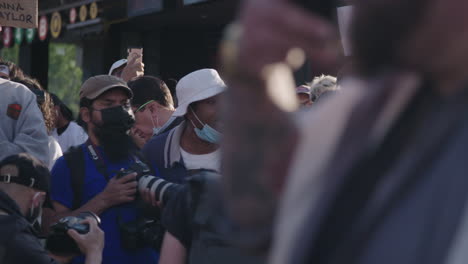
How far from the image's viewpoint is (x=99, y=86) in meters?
4.79

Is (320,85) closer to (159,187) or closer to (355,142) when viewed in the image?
(159,187)

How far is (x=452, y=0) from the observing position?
110 centimetres

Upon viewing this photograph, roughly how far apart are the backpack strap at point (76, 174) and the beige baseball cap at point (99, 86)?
1.67 feet

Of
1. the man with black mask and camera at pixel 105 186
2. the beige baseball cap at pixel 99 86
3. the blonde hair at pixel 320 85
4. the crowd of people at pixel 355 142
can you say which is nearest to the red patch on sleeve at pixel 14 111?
the beige baseball cap at pixel 99 86

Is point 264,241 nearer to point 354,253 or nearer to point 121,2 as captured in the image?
point 354,253

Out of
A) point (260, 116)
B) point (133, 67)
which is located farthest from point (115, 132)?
point (260, 116)

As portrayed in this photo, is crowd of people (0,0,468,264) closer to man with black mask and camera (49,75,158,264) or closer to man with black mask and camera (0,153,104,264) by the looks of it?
man with black mask and camera (0,153,104,264)

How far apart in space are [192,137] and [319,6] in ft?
11.4

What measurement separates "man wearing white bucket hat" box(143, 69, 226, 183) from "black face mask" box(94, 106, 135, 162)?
0.44 ft

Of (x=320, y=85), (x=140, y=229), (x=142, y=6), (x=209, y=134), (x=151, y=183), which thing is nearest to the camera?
(x=151, y=183)

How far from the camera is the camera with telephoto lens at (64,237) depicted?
389 cm

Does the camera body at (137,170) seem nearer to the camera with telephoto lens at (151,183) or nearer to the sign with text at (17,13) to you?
the camera with telephoto lens at (151,183)

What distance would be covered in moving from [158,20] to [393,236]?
17.2m

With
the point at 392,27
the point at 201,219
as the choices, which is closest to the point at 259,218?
the point at 392,27
